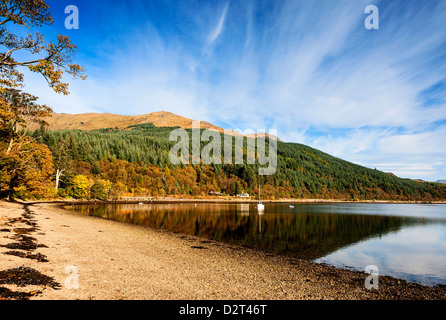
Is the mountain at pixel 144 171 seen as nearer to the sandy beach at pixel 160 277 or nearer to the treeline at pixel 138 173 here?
the treeline at pixel 138 173

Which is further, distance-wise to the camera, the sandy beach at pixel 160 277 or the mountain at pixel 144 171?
the mountain at pixel 144 171

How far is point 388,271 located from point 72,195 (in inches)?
3844

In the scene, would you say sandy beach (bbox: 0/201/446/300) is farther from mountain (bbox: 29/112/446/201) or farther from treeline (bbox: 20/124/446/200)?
mountain (bbox: 29/112/446/201)

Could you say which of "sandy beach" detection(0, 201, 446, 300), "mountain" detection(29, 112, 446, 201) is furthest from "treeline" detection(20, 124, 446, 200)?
"sandy beach" detection(0, 201, 446, 300)

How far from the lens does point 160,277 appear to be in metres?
11.2

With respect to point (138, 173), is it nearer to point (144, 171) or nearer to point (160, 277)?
point (144, 171)

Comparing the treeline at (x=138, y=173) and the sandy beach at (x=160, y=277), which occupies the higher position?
the treeline at (x=138, y=173)

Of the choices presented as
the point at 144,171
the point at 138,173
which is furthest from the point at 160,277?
the point at 144,171

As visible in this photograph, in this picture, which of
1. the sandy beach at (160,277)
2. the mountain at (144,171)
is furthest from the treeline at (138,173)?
the sandy beach at (160,277)

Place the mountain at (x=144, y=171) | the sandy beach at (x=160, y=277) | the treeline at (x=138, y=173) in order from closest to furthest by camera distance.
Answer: the sandy beach at (x=160, y=277) < the treeline at (x=138, y=173) < the mountain at (x=144, y=171)

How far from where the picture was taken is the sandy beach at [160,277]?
28.6 feet
